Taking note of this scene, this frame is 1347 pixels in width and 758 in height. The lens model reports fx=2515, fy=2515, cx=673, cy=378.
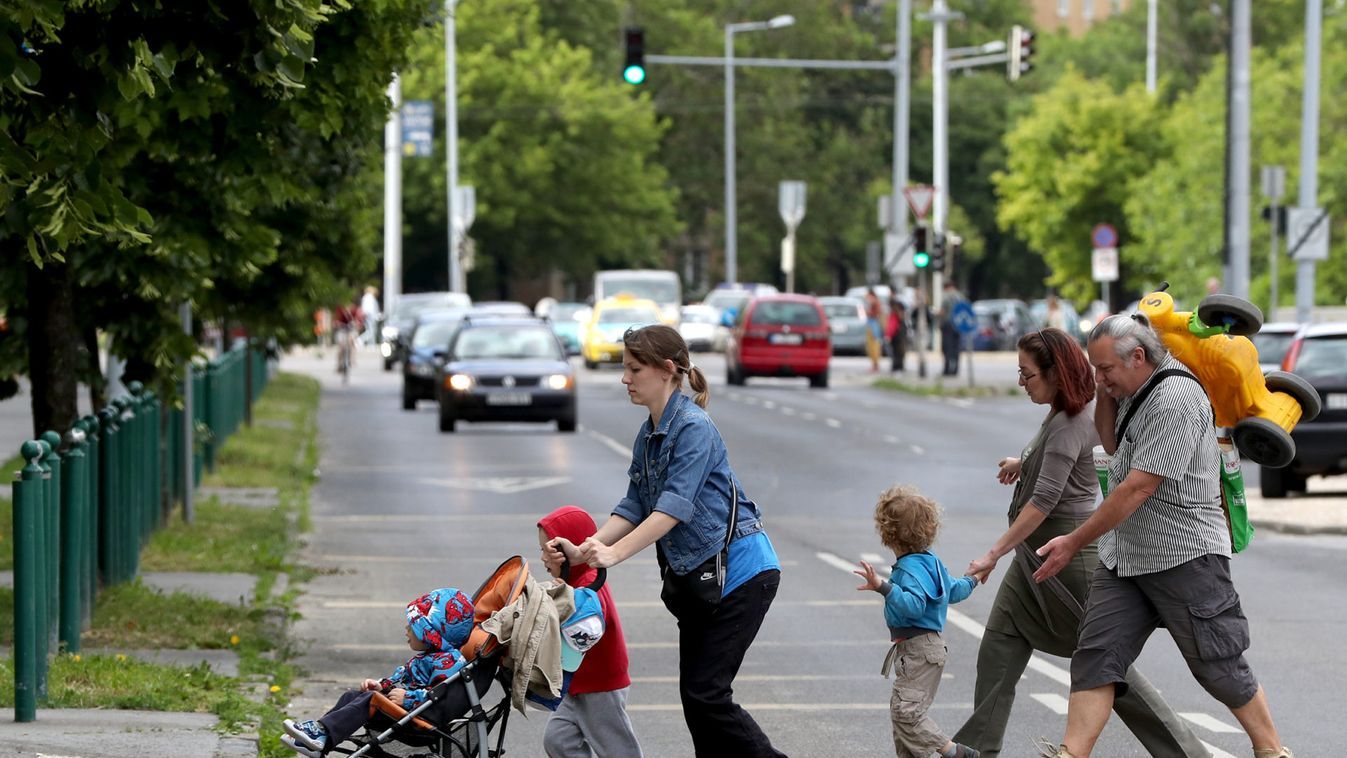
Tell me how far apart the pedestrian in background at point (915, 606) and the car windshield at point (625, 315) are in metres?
43.7

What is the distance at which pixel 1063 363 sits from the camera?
812 cm

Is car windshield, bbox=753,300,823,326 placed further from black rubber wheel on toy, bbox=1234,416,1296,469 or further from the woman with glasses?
black rubber wheel on toy, bbox=1234,416,1296,469

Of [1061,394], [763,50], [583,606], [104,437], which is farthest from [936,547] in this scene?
[763,50]

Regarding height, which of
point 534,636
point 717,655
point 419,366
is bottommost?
point 419,366

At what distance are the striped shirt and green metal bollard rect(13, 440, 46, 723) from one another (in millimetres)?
3929

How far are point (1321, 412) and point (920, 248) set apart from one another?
21657 millimetres

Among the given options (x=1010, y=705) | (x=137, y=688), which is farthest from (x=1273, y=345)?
(x=1010, y=705)

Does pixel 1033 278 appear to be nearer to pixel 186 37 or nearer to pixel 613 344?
pixel 613 344

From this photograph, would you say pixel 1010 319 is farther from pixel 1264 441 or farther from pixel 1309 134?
pixel 1264 441

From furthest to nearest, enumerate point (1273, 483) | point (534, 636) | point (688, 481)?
point (1273, 483) < point (688, 481) < point (534, 636)

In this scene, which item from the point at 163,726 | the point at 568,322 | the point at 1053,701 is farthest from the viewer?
the point at 568,322

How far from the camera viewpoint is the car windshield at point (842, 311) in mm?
61031

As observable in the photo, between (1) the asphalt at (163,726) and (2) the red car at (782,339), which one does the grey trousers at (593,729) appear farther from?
(2) the red car at (782,339)

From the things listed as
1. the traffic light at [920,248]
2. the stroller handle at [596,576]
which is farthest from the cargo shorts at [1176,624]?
the traffic light at [920,248]
